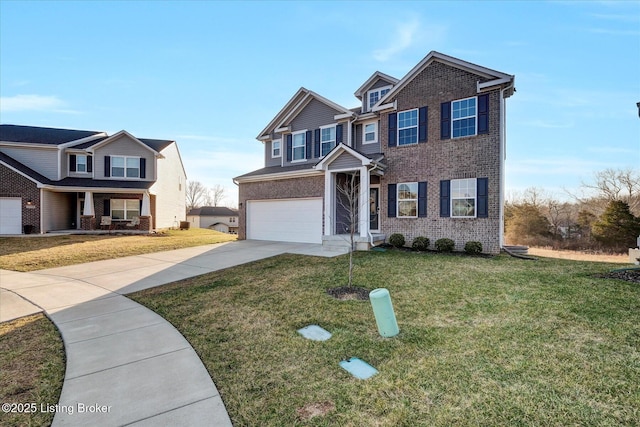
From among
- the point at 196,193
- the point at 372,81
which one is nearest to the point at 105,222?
the point at 372,81

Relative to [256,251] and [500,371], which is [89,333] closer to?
[500,371]

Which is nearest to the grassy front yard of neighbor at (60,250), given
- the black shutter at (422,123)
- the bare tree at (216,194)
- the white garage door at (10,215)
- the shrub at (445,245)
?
the white garage door at (10,215)

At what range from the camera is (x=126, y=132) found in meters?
22.4

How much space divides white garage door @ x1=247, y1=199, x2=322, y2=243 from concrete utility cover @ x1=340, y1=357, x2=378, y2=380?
10.8m

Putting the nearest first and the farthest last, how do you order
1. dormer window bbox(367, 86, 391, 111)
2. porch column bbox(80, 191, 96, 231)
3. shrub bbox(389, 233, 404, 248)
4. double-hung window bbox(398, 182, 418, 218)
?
1. shrub bbox(389, 233, 404, 248)
2. double-hung window bbox(398, 182, 418, 218)
3. dormer window bbox(367, 86, 391, 111)
4. porch column bbox(80, 191, 96, 231)

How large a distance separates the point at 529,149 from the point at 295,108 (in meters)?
16.6

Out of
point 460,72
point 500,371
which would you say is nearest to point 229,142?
point 460,72

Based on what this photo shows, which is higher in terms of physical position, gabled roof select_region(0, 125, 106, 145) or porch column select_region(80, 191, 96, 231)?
gabled roof select_region(0, 125, 106, 145)

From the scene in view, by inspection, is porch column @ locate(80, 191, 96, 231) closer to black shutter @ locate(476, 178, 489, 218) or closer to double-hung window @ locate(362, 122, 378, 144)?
double-hung window @ locate(362, 122, 378, 144)

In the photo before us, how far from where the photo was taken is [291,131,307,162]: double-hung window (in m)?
16.9

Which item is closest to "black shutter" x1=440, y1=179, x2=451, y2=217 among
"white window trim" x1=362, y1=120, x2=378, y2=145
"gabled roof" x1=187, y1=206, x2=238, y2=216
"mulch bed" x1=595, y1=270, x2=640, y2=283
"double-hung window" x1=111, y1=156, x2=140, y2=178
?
"white window trim" x1=362, y1=120, x2=378, y2=145

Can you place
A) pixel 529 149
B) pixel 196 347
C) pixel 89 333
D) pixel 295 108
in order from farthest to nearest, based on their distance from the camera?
pixel 529 149 → pixel 295 108 → pixel 89 333 → pixel 196 347

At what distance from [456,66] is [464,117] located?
7.02 feet

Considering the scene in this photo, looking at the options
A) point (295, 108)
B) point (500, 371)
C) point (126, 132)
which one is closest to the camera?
point (500, 371)
